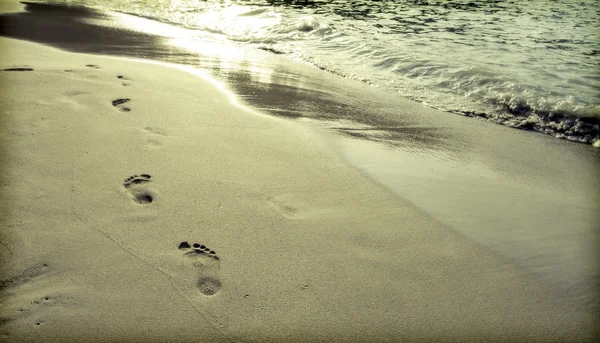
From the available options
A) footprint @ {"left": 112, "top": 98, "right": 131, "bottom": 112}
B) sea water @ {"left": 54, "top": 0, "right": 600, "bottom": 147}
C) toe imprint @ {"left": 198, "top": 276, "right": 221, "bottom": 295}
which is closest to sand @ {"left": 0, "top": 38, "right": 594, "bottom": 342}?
toe imprint @ {"left": 198, "top": 276, "right": 221, "bottom": 295}

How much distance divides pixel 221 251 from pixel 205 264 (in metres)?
0.11

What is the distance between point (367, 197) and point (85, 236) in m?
1.49

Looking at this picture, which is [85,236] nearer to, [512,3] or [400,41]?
[400,41]

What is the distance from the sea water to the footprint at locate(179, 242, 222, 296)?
3.21 m

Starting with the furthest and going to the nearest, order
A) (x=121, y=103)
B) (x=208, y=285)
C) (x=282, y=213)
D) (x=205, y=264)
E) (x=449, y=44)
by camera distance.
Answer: (x=449, y=44), (x=121, y=103), (x=282, y=213), (x=205, y=264), (x=208, y=285)

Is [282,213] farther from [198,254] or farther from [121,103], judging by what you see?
[121,103]

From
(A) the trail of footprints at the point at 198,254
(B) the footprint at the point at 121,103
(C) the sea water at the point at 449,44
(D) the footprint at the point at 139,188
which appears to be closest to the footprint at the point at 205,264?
(A) the trail of footprints at the point at 198,254

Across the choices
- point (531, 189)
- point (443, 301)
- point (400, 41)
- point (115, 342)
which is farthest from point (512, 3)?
point (115, 342)

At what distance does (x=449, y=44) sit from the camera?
6.82m

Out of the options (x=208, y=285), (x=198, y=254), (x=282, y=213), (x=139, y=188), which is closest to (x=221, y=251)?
(x=198, y=254)

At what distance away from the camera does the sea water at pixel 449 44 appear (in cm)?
465

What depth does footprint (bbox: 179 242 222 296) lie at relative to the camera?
75.2 inches

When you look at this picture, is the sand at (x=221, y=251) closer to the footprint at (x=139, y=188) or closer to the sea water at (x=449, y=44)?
the footprint at (x=139, y=188)

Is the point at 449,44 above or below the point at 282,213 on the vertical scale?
above
